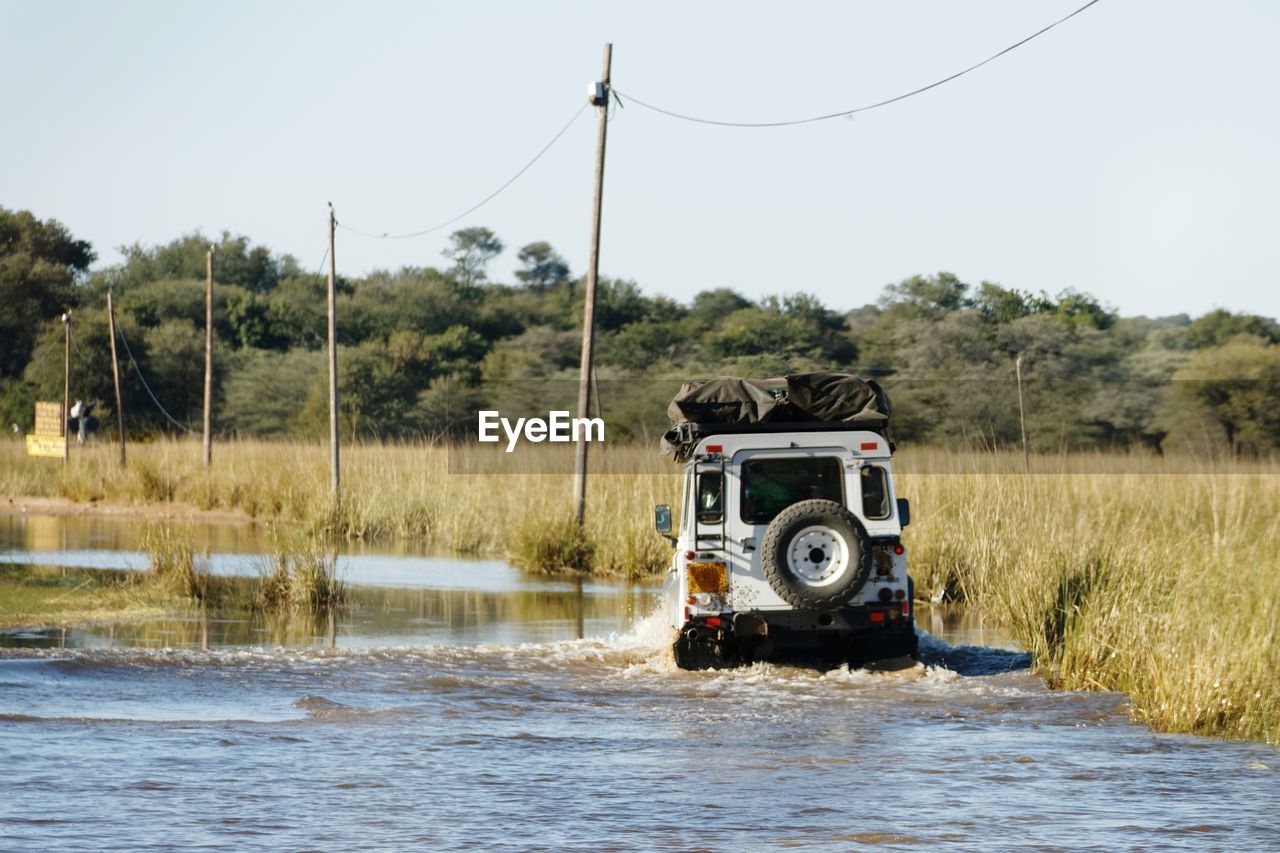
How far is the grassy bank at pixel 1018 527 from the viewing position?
11227 millimetres

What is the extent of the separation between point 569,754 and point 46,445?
3743cm

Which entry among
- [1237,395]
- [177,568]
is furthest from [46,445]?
[1237,395]

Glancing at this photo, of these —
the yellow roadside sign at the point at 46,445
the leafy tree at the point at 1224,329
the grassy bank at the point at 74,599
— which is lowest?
the grassy bank at the point at 74,599

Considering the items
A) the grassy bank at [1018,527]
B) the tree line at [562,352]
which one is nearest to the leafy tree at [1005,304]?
the tree line at [562,352]

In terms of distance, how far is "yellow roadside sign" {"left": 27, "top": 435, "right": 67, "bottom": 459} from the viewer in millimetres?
44219

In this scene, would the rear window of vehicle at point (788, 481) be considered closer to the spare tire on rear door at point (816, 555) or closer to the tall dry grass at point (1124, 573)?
the spare tire on rear door at point (816, 555)

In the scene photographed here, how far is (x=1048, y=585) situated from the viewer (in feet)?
50.1

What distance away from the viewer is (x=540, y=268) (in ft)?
333

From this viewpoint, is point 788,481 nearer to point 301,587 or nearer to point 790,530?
point 790,530

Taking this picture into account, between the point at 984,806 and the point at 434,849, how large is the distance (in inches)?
118

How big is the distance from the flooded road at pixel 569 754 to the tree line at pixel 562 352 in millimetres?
24786

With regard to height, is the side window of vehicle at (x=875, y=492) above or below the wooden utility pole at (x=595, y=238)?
below

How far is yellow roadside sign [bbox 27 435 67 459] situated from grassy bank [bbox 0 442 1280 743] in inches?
47.9

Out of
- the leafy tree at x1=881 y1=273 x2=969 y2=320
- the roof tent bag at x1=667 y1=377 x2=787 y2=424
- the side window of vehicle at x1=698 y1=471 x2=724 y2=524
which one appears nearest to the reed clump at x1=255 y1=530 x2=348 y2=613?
the roof tent bag at x1=667 y1=377 x2=787 y2=424
